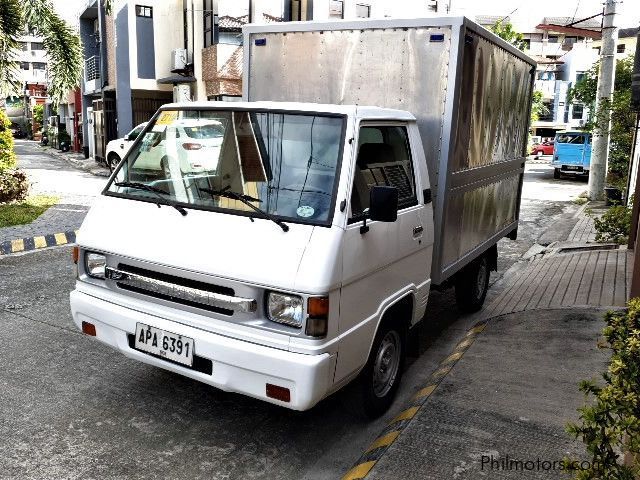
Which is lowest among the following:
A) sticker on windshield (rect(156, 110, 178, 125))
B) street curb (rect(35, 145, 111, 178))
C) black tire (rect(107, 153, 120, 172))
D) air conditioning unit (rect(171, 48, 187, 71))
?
street curb (rect(35, 145, 111, 178))

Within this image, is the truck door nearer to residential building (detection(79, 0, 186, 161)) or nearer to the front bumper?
the front bumper

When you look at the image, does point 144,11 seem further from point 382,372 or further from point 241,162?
point 382,372

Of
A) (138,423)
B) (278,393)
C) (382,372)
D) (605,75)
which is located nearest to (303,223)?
(278,393)

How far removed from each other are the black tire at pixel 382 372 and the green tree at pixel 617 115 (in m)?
10.3

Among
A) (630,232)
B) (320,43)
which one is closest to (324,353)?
(320,43)

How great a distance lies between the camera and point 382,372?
13.3 ft

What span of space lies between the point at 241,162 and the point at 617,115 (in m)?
11.5

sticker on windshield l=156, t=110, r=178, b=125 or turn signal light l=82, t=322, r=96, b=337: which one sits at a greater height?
sticker on windshield l=156, t=110, r=178, b=125

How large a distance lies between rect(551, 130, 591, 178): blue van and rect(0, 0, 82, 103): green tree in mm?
19557

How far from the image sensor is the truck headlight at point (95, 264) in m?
3.71

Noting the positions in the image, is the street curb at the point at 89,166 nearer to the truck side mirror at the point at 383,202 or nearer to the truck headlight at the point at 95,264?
the truck headlight at the point at 95,264

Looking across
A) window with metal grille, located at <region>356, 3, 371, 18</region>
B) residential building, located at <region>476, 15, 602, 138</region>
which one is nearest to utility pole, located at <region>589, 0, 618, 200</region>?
window with metal grille, located at <region>356, 3, 371, 18</region>

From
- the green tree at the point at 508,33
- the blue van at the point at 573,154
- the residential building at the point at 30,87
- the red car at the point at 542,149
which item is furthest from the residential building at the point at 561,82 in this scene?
the residential building at the point at 30,87

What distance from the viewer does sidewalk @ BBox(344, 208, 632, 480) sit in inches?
126
